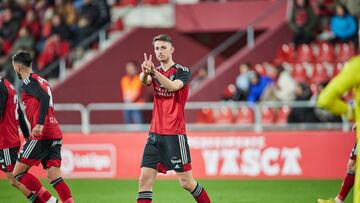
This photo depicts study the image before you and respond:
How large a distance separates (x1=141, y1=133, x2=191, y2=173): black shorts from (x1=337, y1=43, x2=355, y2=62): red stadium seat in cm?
1209

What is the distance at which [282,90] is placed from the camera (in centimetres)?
2016

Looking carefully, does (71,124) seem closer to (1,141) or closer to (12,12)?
(12,12)

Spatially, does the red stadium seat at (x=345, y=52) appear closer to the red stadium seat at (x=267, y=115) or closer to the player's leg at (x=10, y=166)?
the red stadium seat at (x=267, y=115)

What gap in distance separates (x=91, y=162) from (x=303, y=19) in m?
6.99

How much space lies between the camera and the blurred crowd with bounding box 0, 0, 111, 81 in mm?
25203

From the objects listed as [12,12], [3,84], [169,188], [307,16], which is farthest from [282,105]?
[12,12]

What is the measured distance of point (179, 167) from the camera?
1050cm

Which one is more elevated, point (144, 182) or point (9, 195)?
point (144, 182)

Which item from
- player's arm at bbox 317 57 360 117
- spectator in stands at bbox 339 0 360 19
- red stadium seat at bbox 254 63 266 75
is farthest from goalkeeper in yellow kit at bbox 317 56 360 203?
red stadium seat at bbox 254 63 266 75

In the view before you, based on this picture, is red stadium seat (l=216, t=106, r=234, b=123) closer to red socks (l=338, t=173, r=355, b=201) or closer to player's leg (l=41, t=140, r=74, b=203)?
red socks (l=338, t=173, r=355, b=201)

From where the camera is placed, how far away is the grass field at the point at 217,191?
1425 centimetres

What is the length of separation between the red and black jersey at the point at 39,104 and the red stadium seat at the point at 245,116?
29.0ft

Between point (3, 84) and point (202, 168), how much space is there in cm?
719

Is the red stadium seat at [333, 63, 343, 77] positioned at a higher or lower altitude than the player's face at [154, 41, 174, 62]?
lower
